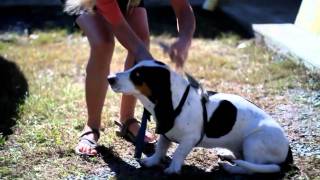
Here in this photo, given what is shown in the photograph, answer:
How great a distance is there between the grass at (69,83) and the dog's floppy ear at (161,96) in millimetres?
664

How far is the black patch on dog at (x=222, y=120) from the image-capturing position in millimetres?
3320

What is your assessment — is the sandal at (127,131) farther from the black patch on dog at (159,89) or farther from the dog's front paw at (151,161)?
the black patch on dog at (159,89)

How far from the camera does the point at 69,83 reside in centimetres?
536

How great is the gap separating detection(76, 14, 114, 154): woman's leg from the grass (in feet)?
0.88

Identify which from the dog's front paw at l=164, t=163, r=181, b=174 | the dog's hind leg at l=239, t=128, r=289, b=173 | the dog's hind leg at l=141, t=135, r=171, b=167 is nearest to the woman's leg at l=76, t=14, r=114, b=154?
the dog's hind leg at l=141, t=135, r=171, b=167

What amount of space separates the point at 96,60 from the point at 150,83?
0.68 m

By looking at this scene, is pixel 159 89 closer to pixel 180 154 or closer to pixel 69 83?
pixel 180 154

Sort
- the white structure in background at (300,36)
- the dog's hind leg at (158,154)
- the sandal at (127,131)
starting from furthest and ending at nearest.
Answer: the white structure in background at (300,36) < the sandal at (127,131) < the dog's hind leg at (158,154)

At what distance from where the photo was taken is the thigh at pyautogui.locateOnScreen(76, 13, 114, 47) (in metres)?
3.58

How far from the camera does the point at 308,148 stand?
12.6ft

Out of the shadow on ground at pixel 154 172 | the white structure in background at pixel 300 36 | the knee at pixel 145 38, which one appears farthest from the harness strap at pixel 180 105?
the white structure in background at pixel 300 36

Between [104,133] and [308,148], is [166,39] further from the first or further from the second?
[308,148]

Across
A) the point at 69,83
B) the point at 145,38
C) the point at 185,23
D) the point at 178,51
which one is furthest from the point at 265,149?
the point at 69,83

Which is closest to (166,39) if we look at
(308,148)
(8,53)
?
(8,53)
